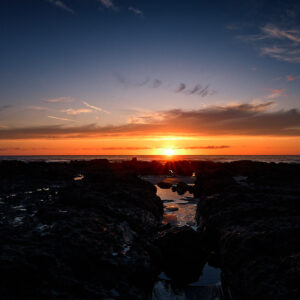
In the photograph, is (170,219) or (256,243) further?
(170,219)

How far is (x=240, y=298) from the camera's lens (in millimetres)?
4496

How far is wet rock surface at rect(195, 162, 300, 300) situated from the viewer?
4.03 metres

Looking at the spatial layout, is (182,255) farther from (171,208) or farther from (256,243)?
(171,208)

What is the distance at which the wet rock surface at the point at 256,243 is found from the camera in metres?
4.03

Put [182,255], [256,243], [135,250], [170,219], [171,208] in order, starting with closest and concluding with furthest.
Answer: [256,243]
[135,250]
[182,255]
[170,219]
[171,208]

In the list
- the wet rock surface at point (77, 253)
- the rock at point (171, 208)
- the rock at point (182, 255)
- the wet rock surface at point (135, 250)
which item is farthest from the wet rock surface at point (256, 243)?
the rock at point (171, 208)

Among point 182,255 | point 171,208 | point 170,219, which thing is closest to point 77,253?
point 182,255

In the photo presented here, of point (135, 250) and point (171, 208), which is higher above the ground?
point (135, 250)

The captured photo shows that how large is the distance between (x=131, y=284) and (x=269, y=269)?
9.10ft

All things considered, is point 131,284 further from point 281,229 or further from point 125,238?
point 281,229

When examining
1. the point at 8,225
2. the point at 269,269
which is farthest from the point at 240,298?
the point at 8,225

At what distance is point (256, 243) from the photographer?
535cm

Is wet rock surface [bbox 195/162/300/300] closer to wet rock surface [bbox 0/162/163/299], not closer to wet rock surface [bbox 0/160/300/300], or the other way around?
wet rock surface [bbox 0/160/300/300]

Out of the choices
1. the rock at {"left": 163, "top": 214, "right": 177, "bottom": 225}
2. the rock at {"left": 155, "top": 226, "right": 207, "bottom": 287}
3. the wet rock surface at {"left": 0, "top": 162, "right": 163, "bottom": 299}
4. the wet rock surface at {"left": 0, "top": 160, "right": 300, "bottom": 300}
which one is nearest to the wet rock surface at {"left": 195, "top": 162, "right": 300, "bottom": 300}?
the wet rock surface at {"left": 0, "top": 160, "right": 300, "bottom": 300}
